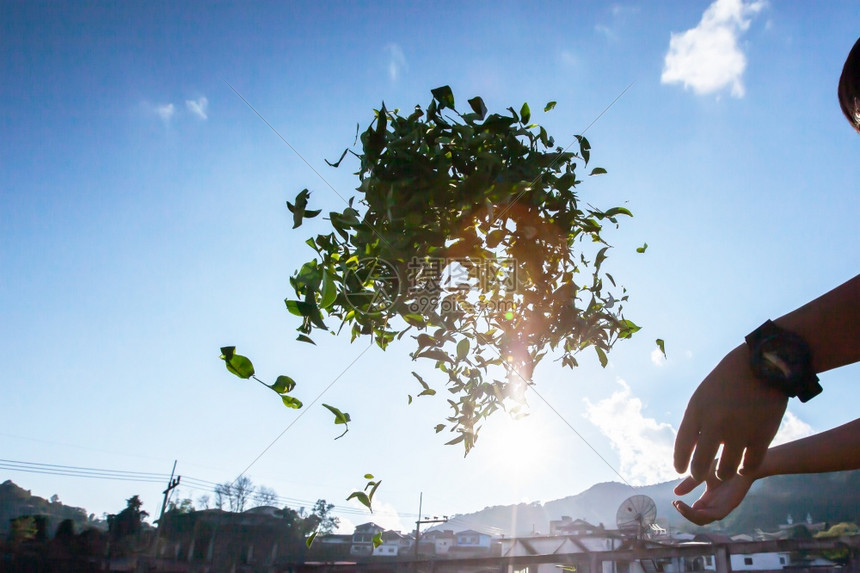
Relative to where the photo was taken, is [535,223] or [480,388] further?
[480,388]

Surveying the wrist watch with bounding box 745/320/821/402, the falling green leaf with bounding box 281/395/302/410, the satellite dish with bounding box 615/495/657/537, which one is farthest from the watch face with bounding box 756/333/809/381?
the satellite dish with bounding box 615/495/657/537

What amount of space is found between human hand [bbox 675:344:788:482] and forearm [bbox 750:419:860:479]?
0.67 ft

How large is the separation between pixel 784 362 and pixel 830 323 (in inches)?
6.4

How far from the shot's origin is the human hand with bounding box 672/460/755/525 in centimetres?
105

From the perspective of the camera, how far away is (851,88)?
988mm

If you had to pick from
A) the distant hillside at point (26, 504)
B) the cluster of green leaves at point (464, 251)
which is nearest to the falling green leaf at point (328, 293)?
the cluster of green leaves at point (464, 251)

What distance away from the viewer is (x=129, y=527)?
1048 inches

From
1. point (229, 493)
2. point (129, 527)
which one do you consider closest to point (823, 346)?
point (129, 527)

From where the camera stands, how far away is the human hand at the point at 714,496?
1046 millimetres

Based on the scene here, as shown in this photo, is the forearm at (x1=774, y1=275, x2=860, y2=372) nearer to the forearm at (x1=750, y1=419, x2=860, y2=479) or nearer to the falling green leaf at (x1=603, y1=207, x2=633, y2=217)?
the forearm at (x1=750, y1=419, x2=860, y2=479)

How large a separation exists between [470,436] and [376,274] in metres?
0.82

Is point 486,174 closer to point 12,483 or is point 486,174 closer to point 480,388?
point 480,388

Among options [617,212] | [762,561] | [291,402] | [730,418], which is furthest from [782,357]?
[762,561]

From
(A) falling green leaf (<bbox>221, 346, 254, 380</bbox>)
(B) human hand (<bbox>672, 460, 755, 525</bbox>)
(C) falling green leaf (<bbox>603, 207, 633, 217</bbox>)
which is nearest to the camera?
(B) human hand (<bbox>672, 460, 755, 525</bbox>)
